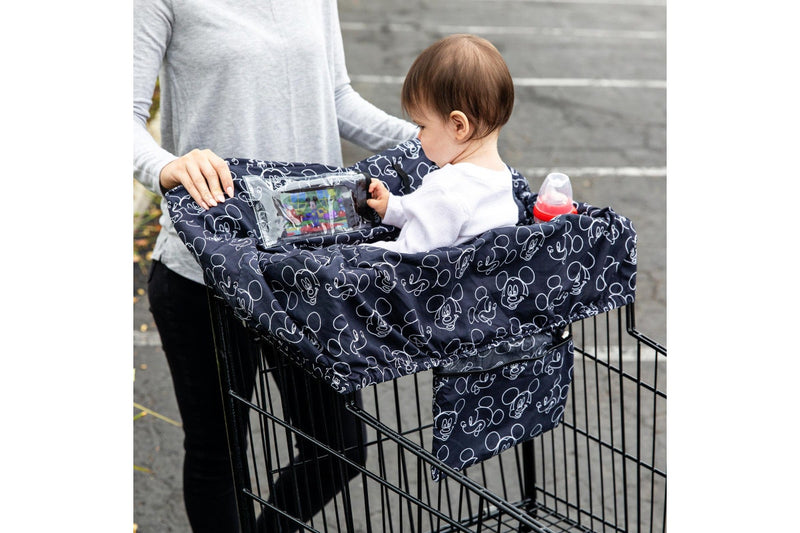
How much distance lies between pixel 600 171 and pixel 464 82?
4.68 m

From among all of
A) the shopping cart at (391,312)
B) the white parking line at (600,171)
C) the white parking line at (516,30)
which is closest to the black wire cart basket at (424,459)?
the shopping cart at (391,312)

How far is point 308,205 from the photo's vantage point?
75.5 inches

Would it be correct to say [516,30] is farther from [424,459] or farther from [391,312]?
[424,459]

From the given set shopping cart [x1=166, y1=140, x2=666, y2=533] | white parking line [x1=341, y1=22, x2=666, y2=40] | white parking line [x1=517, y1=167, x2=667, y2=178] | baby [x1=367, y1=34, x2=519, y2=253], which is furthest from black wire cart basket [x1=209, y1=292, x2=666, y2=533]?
white parking line [x1=341, y1=22, x2=666, y2=40]

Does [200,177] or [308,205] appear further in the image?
[308,205]

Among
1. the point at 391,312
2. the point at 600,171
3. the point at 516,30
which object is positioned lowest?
the point at 600,171

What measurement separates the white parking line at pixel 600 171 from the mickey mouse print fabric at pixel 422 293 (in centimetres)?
421

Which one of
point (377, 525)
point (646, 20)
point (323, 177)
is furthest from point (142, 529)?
point (646, 20)

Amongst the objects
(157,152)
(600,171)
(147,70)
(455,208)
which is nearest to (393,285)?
(455,208)

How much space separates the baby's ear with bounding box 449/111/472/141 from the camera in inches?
69.9

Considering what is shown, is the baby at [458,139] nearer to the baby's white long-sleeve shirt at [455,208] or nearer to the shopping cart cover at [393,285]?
the baby's white long-sleeve shirt at [455,208]

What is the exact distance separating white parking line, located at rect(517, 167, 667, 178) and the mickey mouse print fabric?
421 centimetres

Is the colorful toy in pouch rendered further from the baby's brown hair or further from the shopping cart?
the baby's brown hair
